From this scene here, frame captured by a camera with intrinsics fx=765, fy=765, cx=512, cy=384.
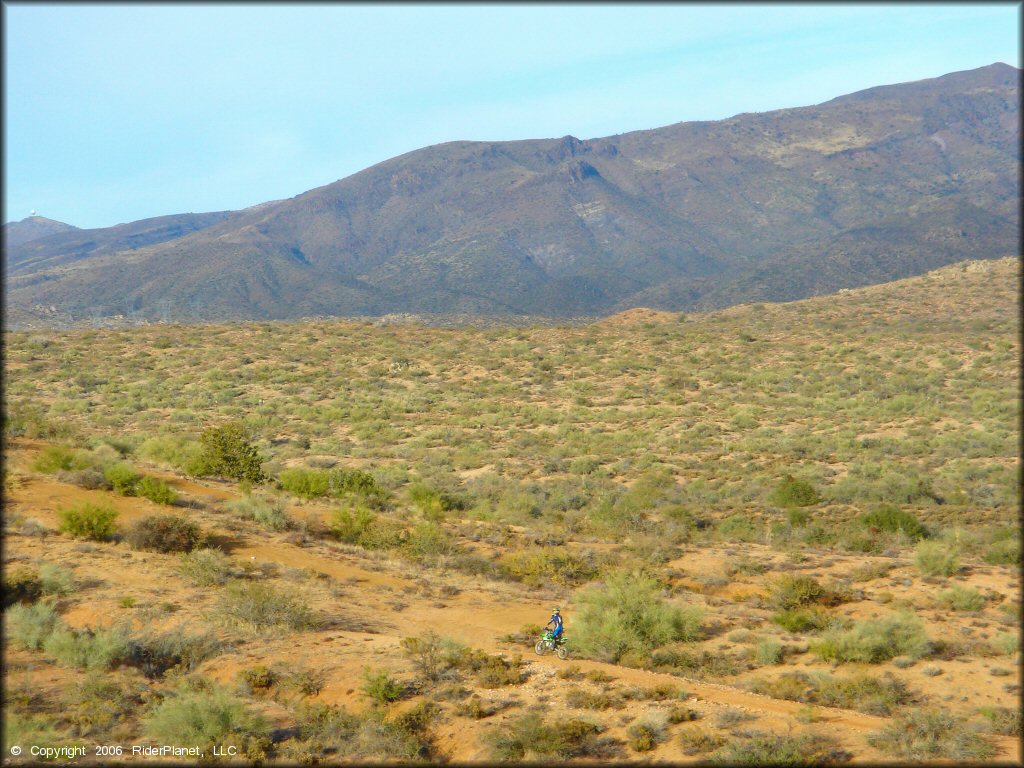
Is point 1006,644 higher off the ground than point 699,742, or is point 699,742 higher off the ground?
point 699,742

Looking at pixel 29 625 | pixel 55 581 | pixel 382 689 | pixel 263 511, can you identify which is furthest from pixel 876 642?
pixel 263 511

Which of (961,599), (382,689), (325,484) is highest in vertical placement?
(325,484)

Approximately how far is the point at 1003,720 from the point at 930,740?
2.04 m

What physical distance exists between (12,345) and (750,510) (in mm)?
46692

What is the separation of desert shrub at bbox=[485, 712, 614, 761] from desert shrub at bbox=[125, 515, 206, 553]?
9.46 metres

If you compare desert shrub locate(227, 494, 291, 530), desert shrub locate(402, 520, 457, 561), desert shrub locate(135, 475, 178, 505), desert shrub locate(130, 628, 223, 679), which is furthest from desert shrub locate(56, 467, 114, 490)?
desert shrub locate(130, 628, 223, 679)

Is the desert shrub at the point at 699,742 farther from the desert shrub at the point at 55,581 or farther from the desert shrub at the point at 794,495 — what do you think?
the desert shrub at the point at 794,495

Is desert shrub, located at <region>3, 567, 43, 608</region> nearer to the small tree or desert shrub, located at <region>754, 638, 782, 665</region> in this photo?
the small tree

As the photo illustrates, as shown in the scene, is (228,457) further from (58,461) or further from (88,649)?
(88,649)

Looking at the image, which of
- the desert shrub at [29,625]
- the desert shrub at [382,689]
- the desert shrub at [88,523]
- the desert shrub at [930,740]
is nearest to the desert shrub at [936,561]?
the desert shrub at [930,740]

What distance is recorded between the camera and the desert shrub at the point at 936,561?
17.0m

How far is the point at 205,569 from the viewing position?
14.7m

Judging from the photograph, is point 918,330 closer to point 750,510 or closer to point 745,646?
point 750,510

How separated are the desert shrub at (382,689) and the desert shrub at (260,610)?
8.42 ft
